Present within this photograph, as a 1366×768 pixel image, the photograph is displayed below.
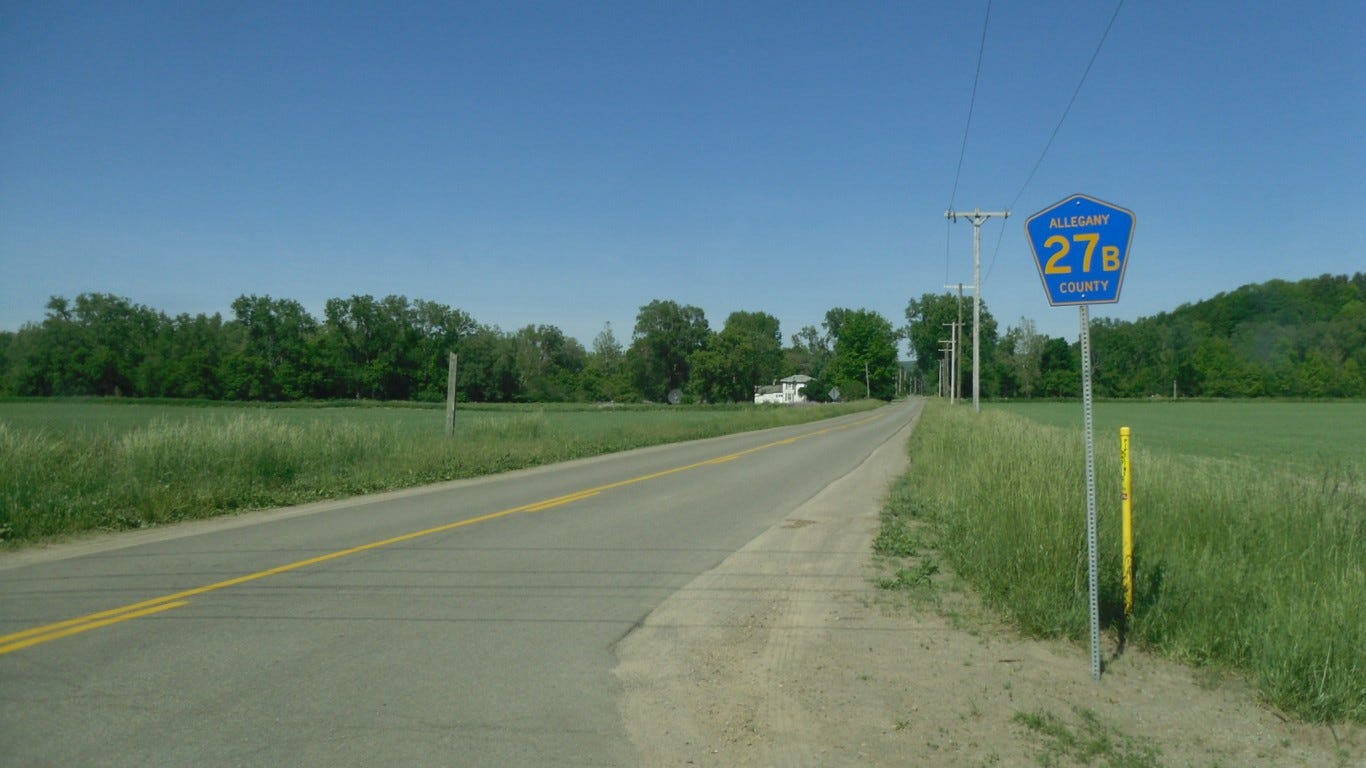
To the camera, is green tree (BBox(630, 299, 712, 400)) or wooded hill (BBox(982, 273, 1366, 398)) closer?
wooded hill (BBox(982, 273, 1366, 398))

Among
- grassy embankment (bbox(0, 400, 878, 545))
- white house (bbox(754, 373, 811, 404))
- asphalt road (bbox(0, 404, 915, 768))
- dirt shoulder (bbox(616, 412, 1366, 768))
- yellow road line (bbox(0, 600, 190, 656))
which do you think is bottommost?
dirt shoulder (bbox(616, 412, 1366, 768))

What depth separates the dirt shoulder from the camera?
14.4 feet

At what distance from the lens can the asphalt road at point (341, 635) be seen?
438 centimetres

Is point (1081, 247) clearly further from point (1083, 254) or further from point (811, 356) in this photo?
point (811, 356)

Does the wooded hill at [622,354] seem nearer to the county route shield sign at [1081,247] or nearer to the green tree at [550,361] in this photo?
Result: the green tree at [550,361]

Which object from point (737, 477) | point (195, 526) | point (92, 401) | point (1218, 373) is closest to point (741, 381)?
point (1218, 373)

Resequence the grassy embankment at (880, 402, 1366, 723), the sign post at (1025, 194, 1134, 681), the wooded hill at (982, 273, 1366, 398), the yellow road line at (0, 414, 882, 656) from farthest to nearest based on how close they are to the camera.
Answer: the wooded hill at (982, 273, 1366, 398)
the yellow road line at (0, 414, 882, 656)
the sign post at (1025, 194, 1134, 681)
the grassy embankment at (880, 402, 1366, 723)

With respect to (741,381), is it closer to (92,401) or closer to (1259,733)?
(92,401)

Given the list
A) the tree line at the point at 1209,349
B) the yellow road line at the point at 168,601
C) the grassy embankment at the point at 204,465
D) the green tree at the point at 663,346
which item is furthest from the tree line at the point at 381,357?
the yellow road line at the point at 168,601

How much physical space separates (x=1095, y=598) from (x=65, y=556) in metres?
10.4

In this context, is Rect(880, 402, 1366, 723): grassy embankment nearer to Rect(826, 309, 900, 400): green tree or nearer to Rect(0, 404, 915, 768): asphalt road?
Rect(0, 404, 915, 768): asphalt road

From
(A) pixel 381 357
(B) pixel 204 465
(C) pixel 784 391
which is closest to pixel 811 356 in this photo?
(C) pixel 784 391

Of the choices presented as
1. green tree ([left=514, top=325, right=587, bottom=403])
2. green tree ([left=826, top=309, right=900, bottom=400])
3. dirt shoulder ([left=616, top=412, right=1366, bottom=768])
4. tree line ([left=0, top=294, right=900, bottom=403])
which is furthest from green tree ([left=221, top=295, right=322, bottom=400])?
dirt shoulder ([left=616, top=412, right=1366, bottom=768])

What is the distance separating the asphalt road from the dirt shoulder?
0.44m
